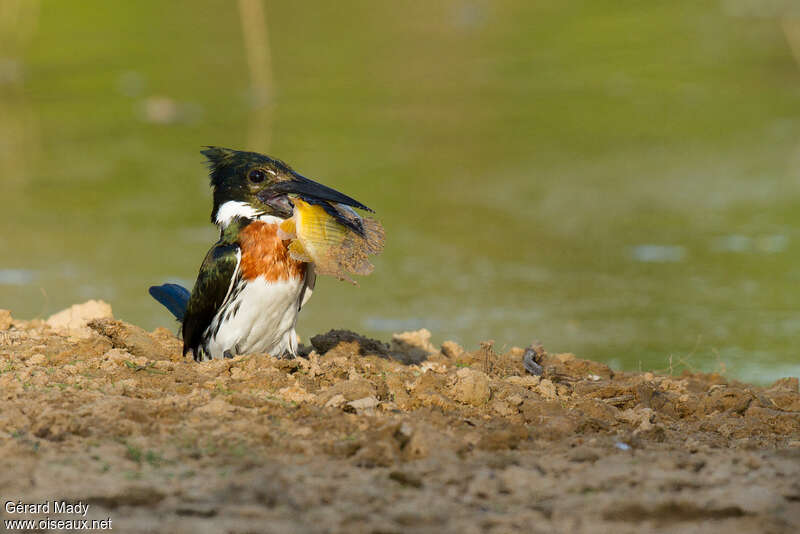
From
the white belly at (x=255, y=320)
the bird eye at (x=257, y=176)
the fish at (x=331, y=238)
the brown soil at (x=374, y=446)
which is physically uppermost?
the bird eye at (x=257, y=176)

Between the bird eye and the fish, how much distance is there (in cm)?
18

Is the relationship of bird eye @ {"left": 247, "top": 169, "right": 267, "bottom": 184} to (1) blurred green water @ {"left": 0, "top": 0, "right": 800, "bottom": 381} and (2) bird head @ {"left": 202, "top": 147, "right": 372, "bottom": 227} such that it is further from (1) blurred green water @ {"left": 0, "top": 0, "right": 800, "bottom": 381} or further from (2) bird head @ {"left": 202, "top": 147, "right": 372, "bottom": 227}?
(1) blurred green water @ {"left": 0, "top": 0, "right": 800, "bottom": 381}

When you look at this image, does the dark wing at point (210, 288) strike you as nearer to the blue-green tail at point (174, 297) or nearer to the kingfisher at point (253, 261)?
the kingfisher at point (253, 261)

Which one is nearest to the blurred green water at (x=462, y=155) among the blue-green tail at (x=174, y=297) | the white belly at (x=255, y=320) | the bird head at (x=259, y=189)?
the blue-green tail at (x=174, y=297)

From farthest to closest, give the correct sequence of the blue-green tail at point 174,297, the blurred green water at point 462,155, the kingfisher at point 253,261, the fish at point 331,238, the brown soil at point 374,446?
1. the blurred green water at point 462,155
2. the blue-green tail at point 174,297
3. the kingfisher at point 253,261
4. the fish at point 331,238
5. the brown soil at point 374,446

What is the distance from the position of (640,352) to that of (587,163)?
5.13 meters

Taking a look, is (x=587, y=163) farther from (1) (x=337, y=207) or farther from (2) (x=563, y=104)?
(1) (x=337, y=207)

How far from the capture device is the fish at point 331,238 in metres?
4.57

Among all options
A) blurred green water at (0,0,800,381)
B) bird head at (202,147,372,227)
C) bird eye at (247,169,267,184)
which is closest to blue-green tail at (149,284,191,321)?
bird head at (202,147,372,227)

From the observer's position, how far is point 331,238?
15.1ft

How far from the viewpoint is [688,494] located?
3037 millimetres

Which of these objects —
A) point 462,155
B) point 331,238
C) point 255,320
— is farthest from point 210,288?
point 462,155

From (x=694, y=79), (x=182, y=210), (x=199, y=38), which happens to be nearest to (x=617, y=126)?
(x=694, y=79)

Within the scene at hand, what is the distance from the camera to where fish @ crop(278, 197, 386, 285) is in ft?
15.0
